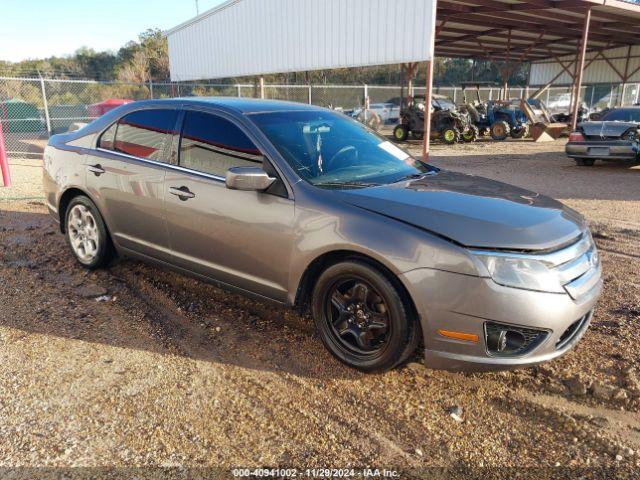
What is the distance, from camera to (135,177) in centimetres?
410

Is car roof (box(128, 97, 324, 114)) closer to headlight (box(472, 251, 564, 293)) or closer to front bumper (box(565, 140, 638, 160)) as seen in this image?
headlight (box(472, 251, 564, 293))

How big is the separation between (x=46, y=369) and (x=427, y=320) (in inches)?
95.6

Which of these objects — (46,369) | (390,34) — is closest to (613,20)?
(390,34)

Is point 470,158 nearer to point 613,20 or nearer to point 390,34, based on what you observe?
point 390,34

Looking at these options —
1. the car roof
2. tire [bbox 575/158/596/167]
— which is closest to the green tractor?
tire [bbox 575/158/596/167]

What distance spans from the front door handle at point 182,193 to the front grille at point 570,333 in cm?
260

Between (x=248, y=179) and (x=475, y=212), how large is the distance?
141cm

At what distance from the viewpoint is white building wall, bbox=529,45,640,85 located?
33.8m

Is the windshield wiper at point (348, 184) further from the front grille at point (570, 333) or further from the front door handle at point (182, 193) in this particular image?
the front grille at point (570, 333)

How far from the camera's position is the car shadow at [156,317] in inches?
134

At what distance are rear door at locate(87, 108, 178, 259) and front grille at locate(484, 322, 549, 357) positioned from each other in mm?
2535

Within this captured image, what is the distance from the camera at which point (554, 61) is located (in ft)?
121

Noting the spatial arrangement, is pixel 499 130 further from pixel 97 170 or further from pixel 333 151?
pixel 97 170

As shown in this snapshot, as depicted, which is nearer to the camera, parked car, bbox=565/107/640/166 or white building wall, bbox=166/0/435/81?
parked car, bbox=565/107/640/166
